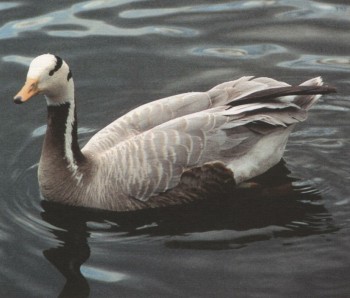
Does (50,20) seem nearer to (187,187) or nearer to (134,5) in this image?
(134,5)

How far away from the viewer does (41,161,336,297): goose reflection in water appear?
7605mm

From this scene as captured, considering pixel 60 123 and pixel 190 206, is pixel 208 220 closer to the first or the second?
pixel 190 206

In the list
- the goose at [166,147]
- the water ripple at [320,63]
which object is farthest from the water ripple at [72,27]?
the goose at [166,147]

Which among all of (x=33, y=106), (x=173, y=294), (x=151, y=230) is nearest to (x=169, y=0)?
(x=33, y=106)

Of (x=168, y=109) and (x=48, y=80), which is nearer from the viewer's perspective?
(x=48, y=80)

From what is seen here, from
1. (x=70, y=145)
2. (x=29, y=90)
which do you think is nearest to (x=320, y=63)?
(x=70, y=145)

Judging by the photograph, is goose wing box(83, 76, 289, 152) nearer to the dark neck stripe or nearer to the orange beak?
the dark neck stripe

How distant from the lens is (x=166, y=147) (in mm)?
8016

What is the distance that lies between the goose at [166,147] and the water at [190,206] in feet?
0.60

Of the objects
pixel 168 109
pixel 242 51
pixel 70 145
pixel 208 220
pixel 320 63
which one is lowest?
pixel 208 220

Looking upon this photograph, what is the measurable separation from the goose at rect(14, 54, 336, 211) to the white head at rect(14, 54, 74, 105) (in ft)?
0.04

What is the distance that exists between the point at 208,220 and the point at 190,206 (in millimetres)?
302

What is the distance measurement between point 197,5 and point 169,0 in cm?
41

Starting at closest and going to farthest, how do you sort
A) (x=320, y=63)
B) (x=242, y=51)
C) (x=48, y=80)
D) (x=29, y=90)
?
1. (x=29, y=90)
2. (x=48, y=80)
3. (x=320, y=63)
4. (x=242, y=51)
